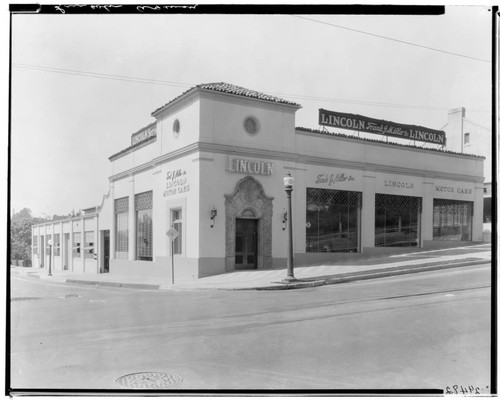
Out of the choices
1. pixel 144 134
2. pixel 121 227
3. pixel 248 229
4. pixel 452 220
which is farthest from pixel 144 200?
pixel 452 220

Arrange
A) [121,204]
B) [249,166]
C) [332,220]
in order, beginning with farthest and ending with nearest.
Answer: [332,220] < [121,204] < [249,166]

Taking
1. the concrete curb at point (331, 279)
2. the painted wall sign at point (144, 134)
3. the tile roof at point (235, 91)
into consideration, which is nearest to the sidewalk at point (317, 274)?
the concrete curb at point (331, 279)

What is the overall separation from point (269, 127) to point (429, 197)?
4.83 meters

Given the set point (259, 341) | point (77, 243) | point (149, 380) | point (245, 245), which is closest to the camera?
point (149, 380)

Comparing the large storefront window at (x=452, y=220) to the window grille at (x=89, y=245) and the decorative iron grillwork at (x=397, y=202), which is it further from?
the window grille at (x=89, y=245)

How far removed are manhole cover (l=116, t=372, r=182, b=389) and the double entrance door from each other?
5.71 m

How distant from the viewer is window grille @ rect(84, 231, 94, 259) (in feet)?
48.0

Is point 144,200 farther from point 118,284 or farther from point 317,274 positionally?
point 317,274

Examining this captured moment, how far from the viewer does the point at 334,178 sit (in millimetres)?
12695

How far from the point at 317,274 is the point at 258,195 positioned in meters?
3.04

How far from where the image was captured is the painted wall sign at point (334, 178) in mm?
12602

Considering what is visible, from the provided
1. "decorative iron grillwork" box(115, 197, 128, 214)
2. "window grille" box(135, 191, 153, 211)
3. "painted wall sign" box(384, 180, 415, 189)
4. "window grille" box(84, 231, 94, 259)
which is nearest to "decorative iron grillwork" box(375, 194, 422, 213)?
"painted wall sign" box(384, 180, 415, 189)

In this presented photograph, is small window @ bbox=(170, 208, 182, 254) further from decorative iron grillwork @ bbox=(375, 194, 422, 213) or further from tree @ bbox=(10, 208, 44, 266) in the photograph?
decorative iron grillwork @ bbox=(375, 194, 422, 213)

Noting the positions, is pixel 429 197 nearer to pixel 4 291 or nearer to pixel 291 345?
pixel 291 345
